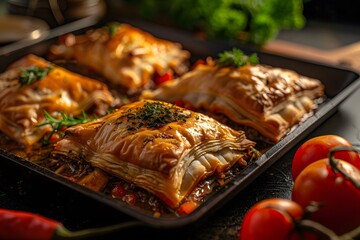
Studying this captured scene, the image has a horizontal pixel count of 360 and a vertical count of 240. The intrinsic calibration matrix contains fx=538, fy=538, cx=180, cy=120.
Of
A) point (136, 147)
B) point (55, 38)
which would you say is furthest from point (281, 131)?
point (55, 38)

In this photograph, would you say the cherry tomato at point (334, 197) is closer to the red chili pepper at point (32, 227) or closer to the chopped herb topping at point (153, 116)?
the red chili pepper at point (32, 227)

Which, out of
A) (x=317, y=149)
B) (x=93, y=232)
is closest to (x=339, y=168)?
(x=317, y=149)

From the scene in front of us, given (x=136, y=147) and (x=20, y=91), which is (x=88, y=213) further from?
(x=20, y=91)

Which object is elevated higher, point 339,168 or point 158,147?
point 339,168

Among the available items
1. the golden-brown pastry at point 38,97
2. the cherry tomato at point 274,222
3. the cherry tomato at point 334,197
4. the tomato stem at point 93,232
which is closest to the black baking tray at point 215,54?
the tomato stem at point 93,232

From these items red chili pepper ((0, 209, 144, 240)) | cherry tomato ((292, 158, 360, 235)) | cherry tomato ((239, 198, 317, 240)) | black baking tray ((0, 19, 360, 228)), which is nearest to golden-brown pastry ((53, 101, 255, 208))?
black baking tray ((0, 19, 360, 228))

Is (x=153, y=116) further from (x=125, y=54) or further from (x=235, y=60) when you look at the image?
(x=125, y=54)
